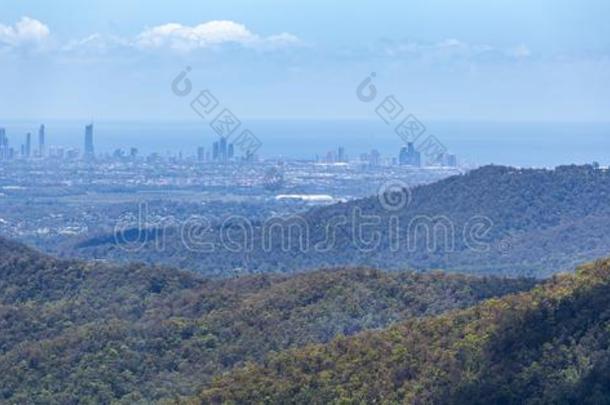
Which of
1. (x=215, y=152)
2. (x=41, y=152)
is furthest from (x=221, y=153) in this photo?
(x=41, y=152)

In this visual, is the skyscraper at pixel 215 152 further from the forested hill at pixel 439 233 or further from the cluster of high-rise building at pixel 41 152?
the forested hill at pixel 439 233

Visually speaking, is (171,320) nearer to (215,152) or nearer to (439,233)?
(439,233)

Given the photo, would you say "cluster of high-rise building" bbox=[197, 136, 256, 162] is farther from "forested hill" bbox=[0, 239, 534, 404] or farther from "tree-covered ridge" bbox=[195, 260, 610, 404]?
"tree-covered ridge" bbox=[195, 260, 610, 404]

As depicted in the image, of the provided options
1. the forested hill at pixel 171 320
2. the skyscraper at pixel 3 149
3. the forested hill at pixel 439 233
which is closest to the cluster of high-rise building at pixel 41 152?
the skyscraper at pixel 3 149

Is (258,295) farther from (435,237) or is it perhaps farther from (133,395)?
(435,237)

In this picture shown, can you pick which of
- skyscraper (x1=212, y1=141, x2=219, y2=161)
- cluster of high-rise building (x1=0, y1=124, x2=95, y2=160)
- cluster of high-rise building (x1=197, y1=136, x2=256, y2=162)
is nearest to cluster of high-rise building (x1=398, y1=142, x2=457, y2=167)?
cluster of high-rise building (x1=197, y1=136, x2=256, y2=162)

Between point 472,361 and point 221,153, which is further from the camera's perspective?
point 221,153
